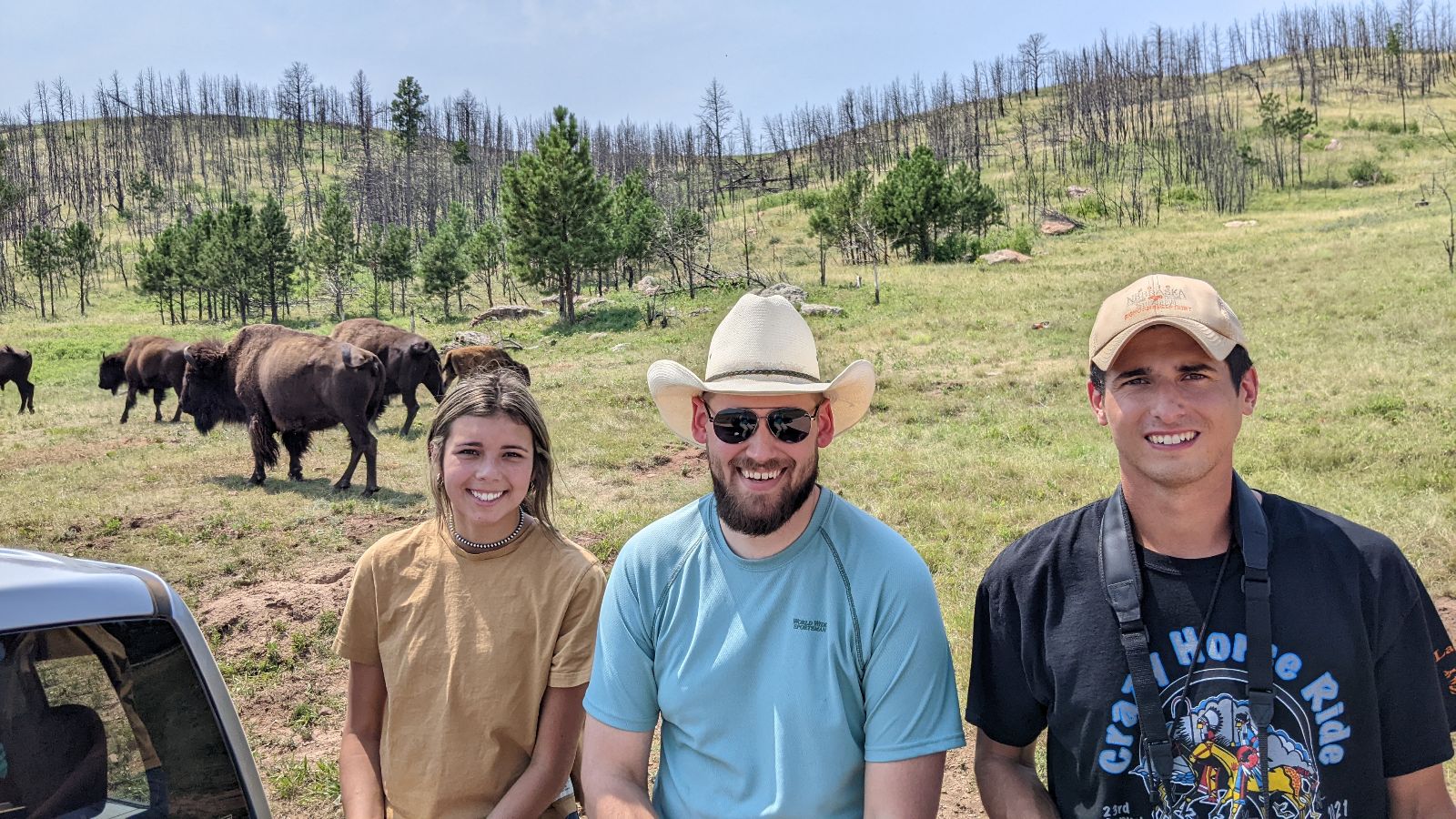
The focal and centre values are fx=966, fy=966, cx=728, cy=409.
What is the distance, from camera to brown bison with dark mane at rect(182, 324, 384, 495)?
1150 cm

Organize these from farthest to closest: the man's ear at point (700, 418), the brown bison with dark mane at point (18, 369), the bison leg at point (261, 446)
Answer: the brown bison with dark mane at point (18, 369)
the bison leg at point (261, 446)
the man's ear at point (700, 418)

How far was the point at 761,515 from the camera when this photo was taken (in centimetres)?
235

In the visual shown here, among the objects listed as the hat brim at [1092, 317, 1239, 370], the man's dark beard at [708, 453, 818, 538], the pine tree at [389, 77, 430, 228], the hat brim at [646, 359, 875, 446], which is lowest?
the man's dark beard at [708, 453, 818, 538]

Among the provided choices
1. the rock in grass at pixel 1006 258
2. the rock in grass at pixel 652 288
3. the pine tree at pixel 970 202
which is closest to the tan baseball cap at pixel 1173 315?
the rock in grass at pixel 652 288

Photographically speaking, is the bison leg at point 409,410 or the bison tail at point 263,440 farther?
the bison leg at point 409,410

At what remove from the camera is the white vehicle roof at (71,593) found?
1754 millimetres

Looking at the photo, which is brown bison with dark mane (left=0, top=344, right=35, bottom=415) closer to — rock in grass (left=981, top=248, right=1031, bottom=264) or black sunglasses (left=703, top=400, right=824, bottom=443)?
black sunglasses (left=703, top=400, right=824, bottom=443)

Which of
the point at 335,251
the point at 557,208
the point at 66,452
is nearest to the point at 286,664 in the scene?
the point at 66,452

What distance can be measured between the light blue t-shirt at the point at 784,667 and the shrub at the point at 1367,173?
213 feet

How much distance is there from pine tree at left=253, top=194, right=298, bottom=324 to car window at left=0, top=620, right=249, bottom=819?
4614cm

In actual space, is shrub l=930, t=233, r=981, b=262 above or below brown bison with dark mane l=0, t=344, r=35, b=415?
above

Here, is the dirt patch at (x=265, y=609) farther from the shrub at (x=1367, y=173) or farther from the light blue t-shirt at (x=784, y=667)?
the shrub at (x=1367, y=173)

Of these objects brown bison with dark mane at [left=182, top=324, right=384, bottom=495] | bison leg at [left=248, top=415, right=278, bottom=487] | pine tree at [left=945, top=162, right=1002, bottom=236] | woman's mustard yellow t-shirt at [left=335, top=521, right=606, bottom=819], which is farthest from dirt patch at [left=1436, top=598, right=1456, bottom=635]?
pine tree at [left=945, top=162, right=1002, bottom=236]

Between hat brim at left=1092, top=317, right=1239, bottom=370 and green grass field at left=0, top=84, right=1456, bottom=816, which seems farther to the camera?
green grass field at left=0, top=84, right=1456, bottom=816
